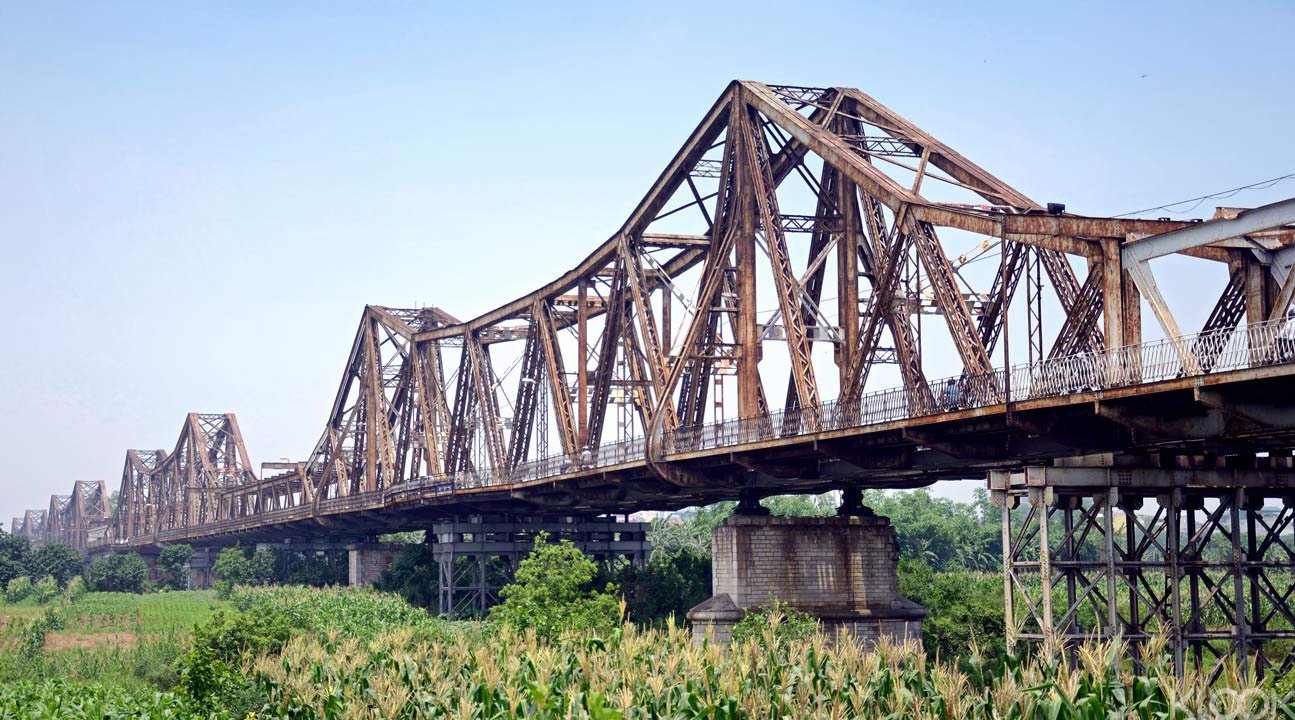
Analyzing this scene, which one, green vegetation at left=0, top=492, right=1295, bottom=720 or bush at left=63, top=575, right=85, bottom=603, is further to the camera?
bush at left=63, top=575, right=85, bottom=603

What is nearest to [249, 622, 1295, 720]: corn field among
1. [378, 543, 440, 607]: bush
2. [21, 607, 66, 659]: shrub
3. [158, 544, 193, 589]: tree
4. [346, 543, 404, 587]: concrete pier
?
[21, 607, 66, 659]: shrub

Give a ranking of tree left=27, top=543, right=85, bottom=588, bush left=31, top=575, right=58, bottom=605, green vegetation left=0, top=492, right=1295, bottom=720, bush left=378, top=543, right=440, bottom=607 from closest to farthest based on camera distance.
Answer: green vegetation left=0, top=492, right=1295, bottom=720
bush left=378, top=543, right=440, bottom=607
bush left=31, top=575, right=58, bottom=605
tree left=27, top=543, right=85, bottom=588

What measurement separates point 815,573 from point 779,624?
4.28 m

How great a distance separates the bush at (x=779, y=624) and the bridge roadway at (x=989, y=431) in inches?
192

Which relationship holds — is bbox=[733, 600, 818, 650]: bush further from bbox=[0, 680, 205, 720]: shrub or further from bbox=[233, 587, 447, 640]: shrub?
bbox=[0, 680, 205, 720]: shrub

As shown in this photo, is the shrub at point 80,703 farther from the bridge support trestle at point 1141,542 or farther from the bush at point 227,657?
the bridge support trestle at point 1141,542

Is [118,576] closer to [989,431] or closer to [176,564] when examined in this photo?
[176,564]

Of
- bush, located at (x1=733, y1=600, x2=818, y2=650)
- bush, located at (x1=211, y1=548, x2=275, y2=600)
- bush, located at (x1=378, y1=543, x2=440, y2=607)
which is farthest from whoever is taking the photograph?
bush, located at (x1=211, y1=548, x2=275, y2=600)

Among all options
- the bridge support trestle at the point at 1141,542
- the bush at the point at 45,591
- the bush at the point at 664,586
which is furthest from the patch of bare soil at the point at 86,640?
the bridge support trestle at the point at 1141,542

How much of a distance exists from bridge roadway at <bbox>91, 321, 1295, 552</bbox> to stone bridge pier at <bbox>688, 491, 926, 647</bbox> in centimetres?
190

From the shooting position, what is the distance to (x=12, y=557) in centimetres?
15712

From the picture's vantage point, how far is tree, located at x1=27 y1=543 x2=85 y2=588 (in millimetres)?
161000

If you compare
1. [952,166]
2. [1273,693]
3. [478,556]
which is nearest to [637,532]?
[478,556]

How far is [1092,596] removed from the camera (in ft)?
120
